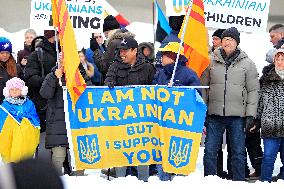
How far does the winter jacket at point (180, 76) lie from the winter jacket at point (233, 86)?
1.68ft

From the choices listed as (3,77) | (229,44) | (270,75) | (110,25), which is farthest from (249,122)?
(3,77)

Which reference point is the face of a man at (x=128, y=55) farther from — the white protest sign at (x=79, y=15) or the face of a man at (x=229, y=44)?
the white protest sign at (x=79, y=15)

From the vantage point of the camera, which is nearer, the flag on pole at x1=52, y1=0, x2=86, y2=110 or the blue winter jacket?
the flag on pole at x1=52, y1=0, x2=86, y2=110

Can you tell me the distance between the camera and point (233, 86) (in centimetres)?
624

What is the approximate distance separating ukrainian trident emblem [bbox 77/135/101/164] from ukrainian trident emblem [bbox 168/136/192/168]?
0.70m

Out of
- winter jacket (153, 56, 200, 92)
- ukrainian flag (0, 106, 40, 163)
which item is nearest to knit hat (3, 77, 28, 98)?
ukrainian flag (0, 106, 40, 163)

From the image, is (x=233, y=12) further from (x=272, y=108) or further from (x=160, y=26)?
(x=272, y=108)

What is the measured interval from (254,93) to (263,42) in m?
11.1

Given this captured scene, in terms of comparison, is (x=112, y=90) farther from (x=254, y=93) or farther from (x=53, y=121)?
(x=254, y=93)

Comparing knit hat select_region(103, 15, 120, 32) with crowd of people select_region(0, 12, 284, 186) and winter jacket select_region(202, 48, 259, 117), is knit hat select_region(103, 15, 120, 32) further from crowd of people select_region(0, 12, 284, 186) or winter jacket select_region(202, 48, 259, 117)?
winter jacket select_region(202, 48, 259, 117)

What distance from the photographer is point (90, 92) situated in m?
5.86

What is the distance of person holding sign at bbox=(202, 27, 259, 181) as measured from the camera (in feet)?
20.5

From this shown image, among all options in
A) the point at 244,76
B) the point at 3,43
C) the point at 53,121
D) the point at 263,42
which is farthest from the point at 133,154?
the point at 263,42

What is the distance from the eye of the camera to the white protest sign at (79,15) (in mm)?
7336
